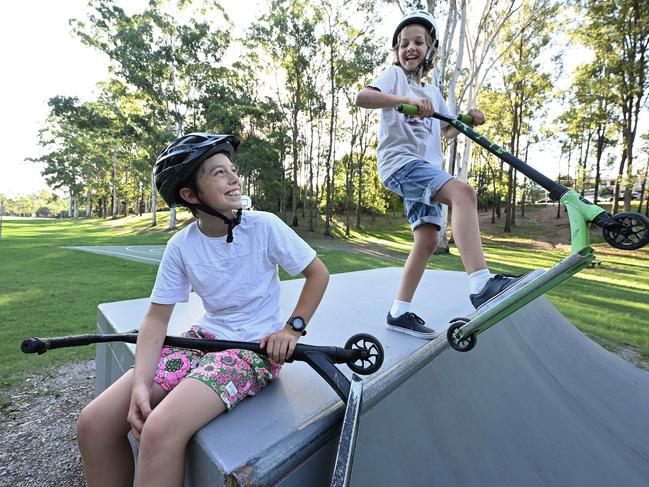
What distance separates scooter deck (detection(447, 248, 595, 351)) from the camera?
1410 millimetres

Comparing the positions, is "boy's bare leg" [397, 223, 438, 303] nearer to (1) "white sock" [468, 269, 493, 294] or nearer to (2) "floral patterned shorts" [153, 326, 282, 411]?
(1) "white sock" [468, 269, 493, 294]

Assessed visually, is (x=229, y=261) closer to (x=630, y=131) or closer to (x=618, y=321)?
(x=618, y=321)

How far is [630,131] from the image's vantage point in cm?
1961

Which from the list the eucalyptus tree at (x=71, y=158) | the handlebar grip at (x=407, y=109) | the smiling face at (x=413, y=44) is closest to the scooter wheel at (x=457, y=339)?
the handlebar grip at (x=407, y=109)

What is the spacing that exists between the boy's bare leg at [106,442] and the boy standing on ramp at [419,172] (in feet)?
5.32

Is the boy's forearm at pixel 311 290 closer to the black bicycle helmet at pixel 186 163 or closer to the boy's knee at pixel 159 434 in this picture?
the black bicycle helmet at pixel 186 163

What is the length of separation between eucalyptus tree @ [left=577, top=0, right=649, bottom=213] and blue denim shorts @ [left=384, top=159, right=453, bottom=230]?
20.0m

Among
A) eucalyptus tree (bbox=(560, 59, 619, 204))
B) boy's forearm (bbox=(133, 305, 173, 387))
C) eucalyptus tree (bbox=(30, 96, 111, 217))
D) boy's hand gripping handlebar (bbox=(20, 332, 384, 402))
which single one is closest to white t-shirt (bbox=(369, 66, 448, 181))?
boy's hand gripping handlebar (bbox=(20, 332, 384, 402))

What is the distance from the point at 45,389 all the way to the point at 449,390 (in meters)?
3.22

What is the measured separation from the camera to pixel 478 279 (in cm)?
212

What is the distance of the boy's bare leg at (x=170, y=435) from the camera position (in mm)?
1086

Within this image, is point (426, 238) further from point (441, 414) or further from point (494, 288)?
point (441, 414)

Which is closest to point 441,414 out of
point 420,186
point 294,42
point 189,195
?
point 420,186

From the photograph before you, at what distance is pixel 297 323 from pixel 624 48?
2472cm
